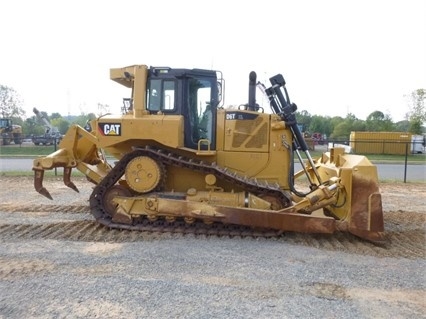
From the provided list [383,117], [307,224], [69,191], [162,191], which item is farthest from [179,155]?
[383,117]

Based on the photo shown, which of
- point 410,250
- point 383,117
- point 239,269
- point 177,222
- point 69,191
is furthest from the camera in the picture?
point 383,117

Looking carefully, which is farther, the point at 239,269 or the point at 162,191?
the point at 162,191

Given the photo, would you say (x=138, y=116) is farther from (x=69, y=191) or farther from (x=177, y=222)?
(x=69, y=191)

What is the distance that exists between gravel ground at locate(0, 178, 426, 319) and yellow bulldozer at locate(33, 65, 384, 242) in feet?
1.61

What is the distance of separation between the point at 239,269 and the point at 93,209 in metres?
3.31

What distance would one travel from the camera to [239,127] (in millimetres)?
7371

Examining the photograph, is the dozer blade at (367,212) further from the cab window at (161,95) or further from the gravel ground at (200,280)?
the cab window at (161,95)

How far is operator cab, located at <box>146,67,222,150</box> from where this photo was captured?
7.26 metres

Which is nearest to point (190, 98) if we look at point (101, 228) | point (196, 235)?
point (196, 235)

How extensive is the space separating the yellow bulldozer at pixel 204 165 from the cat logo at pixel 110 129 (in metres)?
0.02

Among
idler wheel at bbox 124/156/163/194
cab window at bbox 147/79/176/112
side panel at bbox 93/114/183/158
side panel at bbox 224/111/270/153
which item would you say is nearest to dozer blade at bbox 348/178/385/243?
side panel at bbox 224/111/270/153

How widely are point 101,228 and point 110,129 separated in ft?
5.96

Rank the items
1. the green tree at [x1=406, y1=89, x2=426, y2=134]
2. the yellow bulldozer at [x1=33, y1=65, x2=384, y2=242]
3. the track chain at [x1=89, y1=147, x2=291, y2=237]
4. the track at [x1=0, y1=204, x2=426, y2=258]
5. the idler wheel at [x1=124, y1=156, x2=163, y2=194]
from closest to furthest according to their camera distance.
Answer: the track at [x1=0, y1=204, x2=426, y2=258] < the yellow bulldozer at [x1=33, y1=65, x2=384, y2=242] < the track chain at [x1=89, y1=147, x2=291, y2=237] < the idler wheel at [x1=124, y1=156, x2=163, y2=194] < the green tree at [x1=406, y1=89, x2=426, y2=134]

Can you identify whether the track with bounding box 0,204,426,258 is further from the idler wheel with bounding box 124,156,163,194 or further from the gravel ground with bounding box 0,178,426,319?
the idler wheel with bounding box 124,156,163,194
